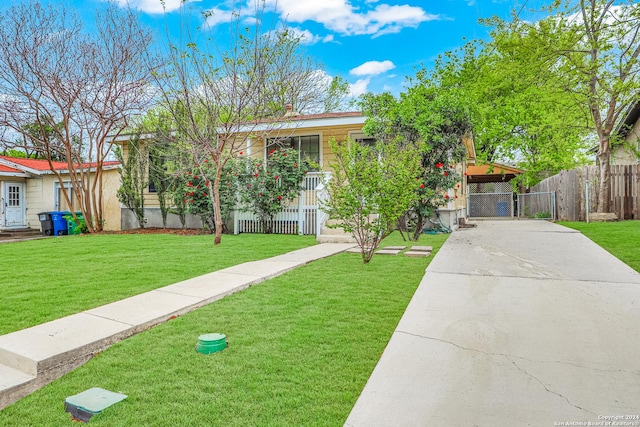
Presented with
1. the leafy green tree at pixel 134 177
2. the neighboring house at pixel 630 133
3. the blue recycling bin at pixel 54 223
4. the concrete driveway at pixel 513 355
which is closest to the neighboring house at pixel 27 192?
the blue recycling bin at pixel 54 223

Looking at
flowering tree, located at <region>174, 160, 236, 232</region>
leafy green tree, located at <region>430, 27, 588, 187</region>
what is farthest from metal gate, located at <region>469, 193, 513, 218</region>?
flowering tree, located at <region>174, 160, 236, 232</region>

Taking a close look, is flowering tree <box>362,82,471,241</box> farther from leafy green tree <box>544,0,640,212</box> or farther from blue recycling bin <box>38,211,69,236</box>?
blue recycling bin <box>38,211,69,236</box>

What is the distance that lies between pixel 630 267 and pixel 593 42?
177 inches

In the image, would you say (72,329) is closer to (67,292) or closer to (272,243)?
(67,292)

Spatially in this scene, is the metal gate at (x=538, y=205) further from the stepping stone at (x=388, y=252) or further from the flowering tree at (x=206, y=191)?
the flowering tree at (x=206, y=191)

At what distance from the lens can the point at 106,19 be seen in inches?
448

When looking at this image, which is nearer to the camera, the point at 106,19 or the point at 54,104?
the point at 106,19

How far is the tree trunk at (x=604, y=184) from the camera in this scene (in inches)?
458

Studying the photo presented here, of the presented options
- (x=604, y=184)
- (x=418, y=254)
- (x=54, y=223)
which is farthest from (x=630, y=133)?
(x=54, y=223)

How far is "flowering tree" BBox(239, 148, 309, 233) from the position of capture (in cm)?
1067

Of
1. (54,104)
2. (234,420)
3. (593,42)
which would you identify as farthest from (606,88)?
(54,104)

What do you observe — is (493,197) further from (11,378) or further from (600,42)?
(11,378)

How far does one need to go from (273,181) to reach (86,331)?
7.93m

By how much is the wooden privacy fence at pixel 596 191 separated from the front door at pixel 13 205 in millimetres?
21347
